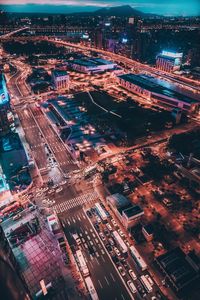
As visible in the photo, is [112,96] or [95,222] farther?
[112,96]

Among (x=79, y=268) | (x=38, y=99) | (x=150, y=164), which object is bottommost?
(x=79, y=268)

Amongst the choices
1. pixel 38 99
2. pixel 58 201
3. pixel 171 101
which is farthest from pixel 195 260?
pixel 38 99

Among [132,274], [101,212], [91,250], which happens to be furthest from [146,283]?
[101,212]

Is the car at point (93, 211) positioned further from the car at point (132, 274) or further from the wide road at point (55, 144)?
the wide road at point (55, 144)

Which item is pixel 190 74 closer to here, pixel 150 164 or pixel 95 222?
pixel 150 164

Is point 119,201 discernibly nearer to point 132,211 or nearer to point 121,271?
point 132,211

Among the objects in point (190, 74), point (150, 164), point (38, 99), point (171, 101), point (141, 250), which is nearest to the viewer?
point (141, 250)
